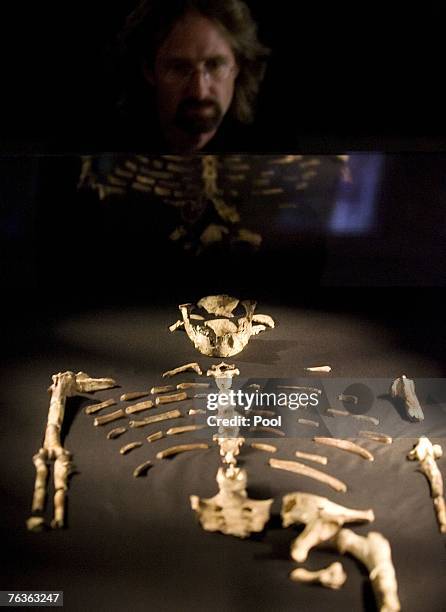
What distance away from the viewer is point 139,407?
95.6 inches

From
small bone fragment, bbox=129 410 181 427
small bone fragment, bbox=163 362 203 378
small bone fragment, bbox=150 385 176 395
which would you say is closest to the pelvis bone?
small bone fragment, bbox=163 362 203 378

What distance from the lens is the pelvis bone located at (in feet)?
8.77

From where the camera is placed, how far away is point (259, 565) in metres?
1.89

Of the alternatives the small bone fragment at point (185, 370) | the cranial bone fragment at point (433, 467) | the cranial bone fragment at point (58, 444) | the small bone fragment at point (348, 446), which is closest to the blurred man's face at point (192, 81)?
the small bone fragment at point (185, 370)

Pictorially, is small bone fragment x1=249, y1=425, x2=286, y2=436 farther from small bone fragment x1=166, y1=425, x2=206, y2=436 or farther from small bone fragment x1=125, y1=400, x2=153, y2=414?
small bone fragment x1=125, y1=400, x2=153, y2=414

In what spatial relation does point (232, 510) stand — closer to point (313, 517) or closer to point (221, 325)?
point (313, 517)

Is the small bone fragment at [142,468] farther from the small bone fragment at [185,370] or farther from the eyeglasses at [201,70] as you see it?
the eyeglasses at [201,70]

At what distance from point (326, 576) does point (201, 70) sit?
4.98 ft

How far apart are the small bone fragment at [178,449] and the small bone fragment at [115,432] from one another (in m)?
0.15

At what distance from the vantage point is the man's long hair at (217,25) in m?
2.37

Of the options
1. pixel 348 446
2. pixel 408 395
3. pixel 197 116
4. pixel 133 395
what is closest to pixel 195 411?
pixel 133 395

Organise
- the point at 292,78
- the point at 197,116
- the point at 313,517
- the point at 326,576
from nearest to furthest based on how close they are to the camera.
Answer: the point at 326,576 → the point at 313,517 → the point at 292,78 → the point at 197,116

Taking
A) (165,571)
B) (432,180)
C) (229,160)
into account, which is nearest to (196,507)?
(165,571)

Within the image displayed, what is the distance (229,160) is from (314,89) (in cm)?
55
